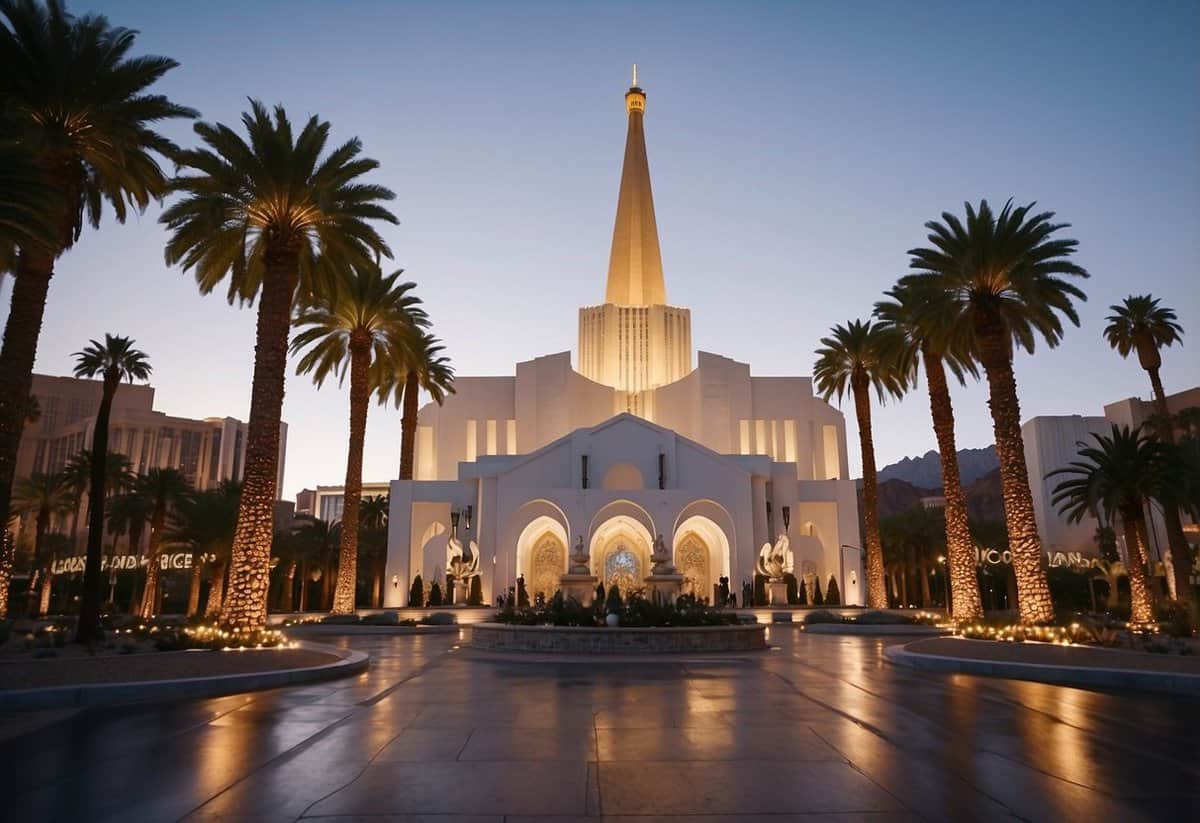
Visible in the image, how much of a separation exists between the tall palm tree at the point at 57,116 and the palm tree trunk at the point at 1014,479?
73.1 feet

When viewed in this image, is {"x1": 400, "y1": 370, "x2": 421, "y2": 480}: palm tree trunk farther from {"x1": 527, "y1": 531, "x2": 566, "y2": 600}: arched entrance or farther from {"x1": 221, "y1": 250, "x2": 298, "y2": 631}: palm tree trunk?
{"x1": 221, "y1": 250, "x2": 298, "y2": 631}: palm tree trunk

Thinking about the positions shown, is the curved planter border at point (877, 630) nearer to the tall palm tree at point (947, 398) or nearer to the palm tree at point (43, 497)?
the tall palm tree at point (947, 398)

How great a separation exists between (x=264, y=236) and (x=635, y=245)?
153 feet

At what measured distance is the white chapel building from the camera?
4197cm

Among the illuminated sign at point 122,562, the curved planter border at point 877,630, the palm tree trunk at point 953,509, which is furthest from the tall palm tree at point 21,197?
the illuminated sign at point 122,562

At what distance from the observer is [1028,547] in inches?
874

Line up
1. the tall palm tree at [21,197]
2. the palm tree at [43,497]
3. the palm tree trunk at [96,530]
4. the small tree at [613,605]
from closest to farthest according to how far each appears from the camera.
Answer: the tall palm tree at [21,197]
the small tree at [613,605]
the palm tree trunk at [96,530]
the palm tree at [43,497]

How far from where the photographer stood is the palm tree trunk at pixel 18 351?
55.8 feet

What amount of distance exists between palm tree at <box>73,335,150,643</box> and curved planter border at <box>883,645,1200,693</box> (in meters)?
17.1

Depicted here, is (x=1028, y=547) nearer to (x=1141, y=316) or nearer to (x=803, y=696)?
(x=803, y=696)

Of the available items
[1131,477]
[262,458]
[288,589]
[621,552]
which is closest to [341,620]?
[262,458]

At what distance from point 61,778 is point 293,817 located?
236 centimetres

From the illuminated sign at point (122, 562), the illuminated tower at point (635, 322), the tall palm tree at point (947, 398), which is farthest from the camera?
the illuminated tower at point (635, 322)

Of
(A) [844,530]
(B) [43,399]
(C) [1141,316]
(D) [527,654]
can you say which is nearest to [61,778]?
(D) [527,654]
